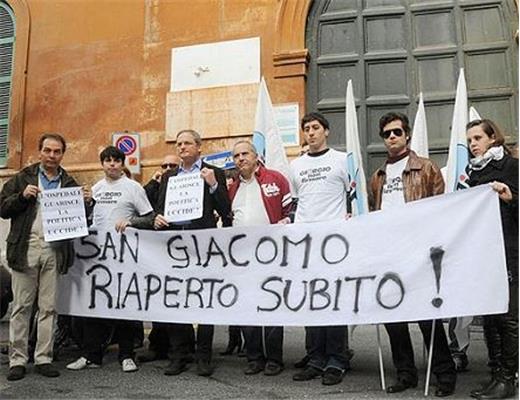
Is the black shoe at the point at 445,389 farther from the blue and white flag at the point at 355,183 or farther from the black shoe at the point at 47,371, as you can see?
the black shoe at the point at 47,371

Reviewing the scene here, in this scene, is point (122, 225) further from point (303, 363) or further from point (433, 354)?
point (433, 354)

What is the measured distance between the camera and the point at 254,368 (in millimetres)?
4562

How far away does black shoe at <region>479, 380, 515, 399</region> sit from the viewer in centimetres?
374

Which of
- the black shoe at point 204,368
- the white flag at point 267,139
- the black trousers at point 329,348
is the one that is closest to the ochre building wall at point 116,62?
the white flag at point 267,139

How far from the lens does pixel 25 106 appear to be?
36.9 feet

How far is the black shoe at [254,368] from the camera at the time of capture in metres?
4.55

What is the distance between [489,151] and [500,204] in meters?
0.36

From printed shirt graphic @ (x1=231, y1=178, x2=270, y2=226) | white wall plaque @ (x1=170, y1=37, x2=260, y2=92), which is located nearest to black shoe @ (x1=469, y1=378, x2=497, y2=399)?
printed shirt graphic @ (x1=231, y1=178, x2=270, y2=226)

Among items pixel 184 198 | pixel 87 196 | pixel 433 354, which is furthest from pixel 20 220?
pixel 433 354

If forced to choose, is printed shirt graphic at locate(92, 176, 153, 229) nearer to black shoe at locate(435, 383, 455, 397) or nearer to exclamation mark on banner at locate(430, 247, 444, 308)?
exclamation mark on banner at locate(430, 247, 444, 308)

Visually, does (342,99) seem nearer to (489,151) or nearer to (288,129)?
(288,129)

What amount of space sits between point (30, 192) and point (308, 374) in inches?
98.9

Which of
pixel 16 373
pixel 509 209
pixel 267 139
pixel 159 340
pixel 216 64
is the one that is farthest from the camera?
pixel 216 64

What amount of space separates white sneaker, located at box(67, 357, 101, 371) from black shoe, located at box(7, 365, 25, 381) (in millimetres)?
400
